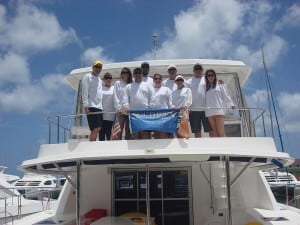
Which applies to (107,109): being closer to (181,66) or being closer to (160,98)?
(160,98)

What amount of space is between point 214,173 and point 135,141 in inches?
131

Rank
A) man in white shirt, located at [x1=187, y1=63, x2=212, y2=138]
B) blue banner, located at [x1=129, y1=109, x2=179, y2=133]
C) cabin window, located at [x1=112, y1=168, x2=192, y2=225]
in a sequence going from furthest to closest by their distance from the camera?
cabin window, located at [x1=112, y1=168, x2=192, y2=225] < man in white shirt, located at [x1=187, y1=63, x2=212, y2=138] < blue banner, located at [x1=129, y1=109, x2=179, y2=133]

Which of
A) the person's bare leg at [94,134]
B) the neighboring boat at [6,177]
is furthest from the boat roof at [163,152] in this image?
the neighboring boat at [6,177]

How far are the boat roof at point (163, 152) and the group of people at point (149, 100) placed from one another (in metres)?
0.39

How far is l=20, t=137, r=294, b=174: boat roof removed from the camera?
759cm

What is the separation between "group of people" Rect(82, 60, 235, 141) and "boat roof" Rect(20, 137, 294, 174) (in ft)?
1.28

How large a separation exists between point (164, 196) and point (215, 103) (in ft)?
10.1

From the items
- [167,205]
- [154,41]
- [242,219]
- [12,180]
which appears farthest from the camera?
[12,180]

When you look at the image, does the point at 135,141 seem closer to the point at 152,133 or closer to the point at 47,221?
the point at 152,133

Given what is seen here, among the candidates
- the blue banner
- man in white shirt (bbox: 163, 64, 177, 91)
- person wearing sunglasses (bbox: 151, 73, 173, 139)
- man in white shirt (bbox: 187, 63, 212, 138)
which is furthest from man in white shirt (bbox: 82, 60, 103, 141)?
man in white shirt (bbox: 187, 63, 212, 138)

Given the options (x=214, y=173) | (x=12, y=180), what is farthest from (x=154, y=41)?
(x=12, y=180)

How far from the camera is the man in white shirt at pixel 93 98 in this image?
8297 millimetres

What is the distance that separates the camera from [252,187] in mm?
10711

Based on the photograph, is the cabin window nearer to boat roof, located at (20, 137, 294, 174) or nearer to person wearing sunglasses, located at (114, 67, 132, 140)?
boat roof, located at (20, 137, 294, 174)
